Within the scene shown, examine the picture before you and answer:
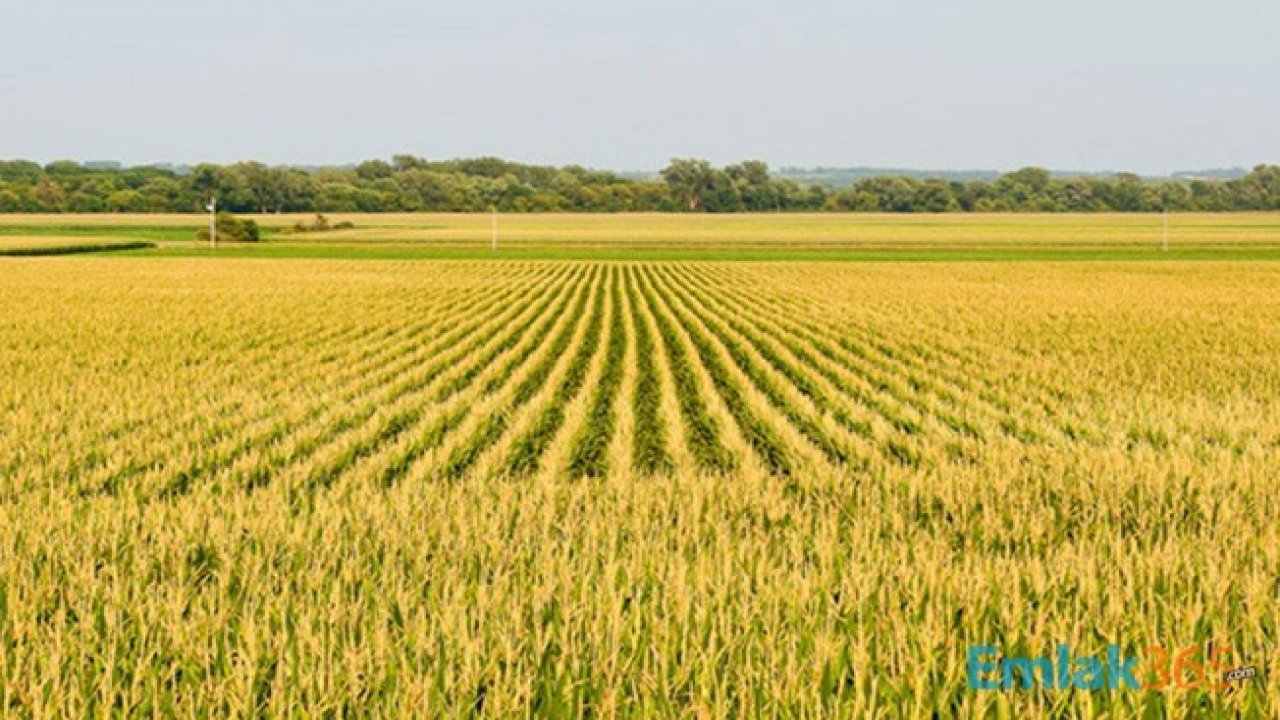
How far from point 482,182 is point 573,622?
18151 centimetres

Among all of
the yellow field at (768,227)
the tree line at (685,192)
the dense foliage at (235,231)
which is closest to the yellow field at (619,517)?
the dense foliage at (235,231)

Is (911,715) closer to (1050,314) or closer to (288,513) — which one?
(288,513)

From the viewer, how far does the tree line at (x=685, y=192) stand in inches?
6043

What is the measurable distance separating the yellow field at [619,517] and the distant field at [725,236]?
55709 millimetres

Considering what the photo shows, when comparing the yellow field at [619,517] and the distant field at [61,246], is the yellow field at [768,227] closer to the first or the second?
the distant field at [61,246]

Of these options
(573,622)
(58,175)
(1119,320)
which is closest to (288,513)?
(573,622)

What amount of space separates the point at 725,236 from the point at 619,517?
96.4m

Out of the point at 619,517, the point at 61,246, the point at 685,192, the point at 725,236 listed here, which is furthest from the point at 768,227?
the point at 619,517

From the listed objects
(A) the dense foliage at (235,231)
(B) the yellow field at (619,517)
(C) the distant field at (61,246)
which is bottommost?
(B) the yellow field at (619,517)

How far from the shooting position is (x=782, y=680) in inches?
147

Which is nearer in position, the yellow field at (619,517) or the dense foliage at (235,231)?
the yellow field at (619,517)

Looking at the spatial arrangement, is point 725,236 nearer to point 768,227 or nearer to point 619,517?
point 768,227

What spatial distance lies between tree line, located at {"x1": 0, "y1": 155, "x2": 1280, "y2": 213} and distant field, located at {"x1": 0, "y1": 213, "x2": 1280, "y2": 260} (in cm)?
1531

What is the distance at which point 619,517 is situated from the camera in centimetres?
709
